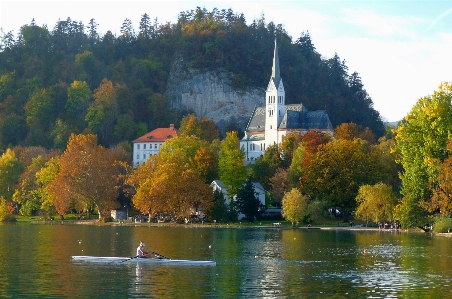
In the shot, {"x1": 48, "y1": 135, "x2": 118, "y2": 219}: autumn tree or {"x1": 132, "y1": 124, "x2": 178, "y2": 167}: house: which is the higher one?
{"x1": 132, "y1": 124, "x2": 178, "y2": 167}: house

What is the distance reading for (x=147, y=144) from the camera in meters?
168

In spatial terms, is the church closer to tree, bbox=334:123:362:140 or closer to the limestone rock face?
the limestone rock face

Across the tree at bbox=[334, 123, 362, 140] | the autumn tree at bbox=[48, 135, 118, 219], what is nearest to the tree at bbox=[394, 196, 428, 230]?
the autumn tree at bbox=[48, 135, 118, 219]

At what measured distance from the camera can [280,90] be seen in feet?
574

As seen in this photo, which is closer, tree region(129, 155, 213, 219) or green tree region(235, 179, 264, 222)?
tree region(129, 155, 213, 219)

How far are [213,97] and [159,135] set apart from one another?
30938mm

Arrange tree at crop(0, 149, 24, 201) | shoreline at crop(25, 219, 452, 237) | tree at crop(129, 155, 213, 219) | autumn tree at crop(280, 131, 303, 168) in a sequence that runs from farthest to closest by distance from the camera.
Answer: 1. autumn tree at crop(280, 131, 303, 168)
2. tree at crop(0, 149, 24, 201)
3. tree at crop(129, 155, 213, 219)
4. shoreline at crop(25, 219, 452, 237)

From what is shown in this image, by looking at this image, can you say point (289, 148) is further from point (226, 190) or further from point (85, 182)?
point (85, 182)

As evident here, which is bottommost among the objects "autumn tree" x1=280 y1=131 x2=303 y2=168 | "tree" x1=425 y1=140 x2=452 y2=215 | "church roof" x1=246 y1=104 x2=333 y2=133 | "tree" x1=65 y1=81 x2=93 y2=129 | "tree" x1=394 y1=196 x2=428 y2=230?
"tree" x1=394 y1=196 x2=428 y2=230

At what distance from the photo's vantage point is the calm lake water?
1559 inches

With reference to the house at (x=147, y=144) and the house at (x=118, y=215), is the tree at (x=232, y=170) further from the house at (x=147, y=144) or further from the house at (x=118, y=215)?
the house at (x=147, y=144)

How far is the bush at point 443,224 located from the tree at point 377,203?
652 cm

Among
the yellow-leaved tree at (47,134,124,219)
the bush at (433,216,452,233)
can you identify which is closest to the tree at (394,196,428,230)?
the bush at (433,216,452,233)

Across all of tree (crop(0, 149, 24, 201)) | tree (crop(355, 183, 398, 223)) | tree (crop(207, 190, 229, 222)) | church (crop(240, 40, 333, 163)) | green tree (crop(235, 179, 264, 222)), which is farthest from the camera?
church (crop(240, 40, 333, 163))
